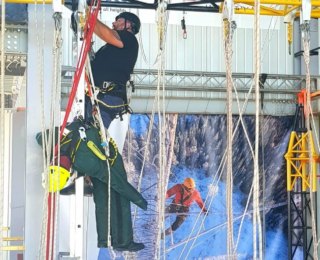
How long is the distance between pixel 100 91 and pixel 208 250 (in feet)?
9.76

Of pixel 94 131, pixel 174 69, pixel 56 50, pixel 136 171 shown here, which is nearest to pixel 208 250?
pixel 136 171

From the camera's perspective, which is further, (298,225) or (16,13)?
(298,225)

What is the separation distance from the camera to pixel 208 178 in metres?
9.84

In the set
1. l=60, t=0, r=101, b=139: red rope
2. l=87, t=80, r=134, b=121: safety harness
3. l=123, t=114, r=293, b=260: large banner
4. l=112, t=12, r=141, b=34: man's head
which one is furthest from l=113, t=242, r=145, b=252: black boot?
l=60, t=0, r=101, b=139: red rope

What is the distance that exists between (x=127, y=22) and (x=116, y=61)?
61cm

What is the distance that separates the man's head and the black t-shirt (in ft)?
0.26

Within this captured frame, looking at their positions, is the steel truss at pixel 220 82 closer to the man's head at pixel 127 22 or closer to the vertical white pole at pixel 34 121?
the man's head at pixel 127 22

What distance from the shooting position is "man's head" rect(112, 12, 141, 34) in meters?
8.84

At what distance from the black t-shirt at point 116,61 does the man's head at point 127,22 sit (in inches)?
3.1

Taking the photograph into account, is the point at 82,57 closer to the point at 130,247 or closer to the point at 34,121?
the point at 34,121

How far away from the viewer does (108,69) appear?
334 inches

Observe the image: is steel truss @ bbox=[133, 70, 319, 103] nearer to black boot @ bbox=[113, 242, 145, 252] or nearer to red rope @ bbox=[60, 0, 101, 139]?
black boot @ bbox=[113, 242, 145, 252]

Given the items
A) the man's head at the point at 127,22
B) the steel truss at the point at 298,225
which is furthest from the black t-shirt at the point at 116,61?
the steel truss at the point at 298,225

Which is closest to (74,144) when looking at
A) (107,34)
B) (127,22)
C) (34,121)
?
(34,121)
